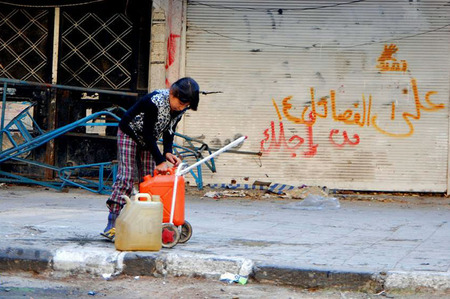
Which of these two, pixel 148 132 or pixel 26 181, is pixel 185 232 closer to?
pixel 148 132

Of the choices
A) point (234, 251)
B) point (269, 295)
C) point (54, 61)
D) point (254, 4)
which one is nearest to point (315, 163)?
point (254, 4)

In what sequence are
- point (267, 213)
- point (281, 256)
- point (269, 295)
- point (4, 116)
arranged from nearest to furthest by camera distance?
point (269, 295), point (281, 256), point (267, 213), point (4, 116)

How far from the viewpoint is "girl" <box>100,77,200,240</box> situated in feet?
18.7

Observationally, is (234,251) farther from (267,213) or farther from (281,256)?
(267,213)

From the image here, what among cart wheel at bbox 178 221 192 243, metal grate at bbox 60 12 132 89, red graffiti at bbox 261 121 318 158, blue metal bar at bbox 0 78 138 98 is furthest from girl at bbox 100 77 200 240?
metal grate at bbox 60 12 132 89

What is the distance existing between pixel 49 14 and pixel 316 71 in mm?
3994

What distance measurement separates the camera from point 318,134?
1125 cm

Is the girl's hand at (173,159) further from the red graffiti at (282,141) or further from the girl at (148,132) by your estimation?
the red graffiti at (282,141)

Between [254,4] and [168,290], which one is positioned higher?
[254,4]

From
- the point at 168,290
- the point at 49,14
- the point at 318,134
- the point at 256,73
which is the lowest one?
the point at 168,290

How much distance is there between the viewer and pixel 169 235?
18.6 ft

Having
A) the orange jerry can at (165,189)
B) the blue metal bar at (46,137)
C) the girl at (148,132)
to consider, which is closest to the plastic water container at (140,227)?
the orange jerry can at (165,189)

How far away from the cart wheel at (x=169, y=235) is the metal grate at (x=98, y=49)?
6.03m

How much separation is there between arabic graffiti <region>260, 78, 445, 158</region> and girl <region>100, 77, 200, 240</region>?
5.34 meters
